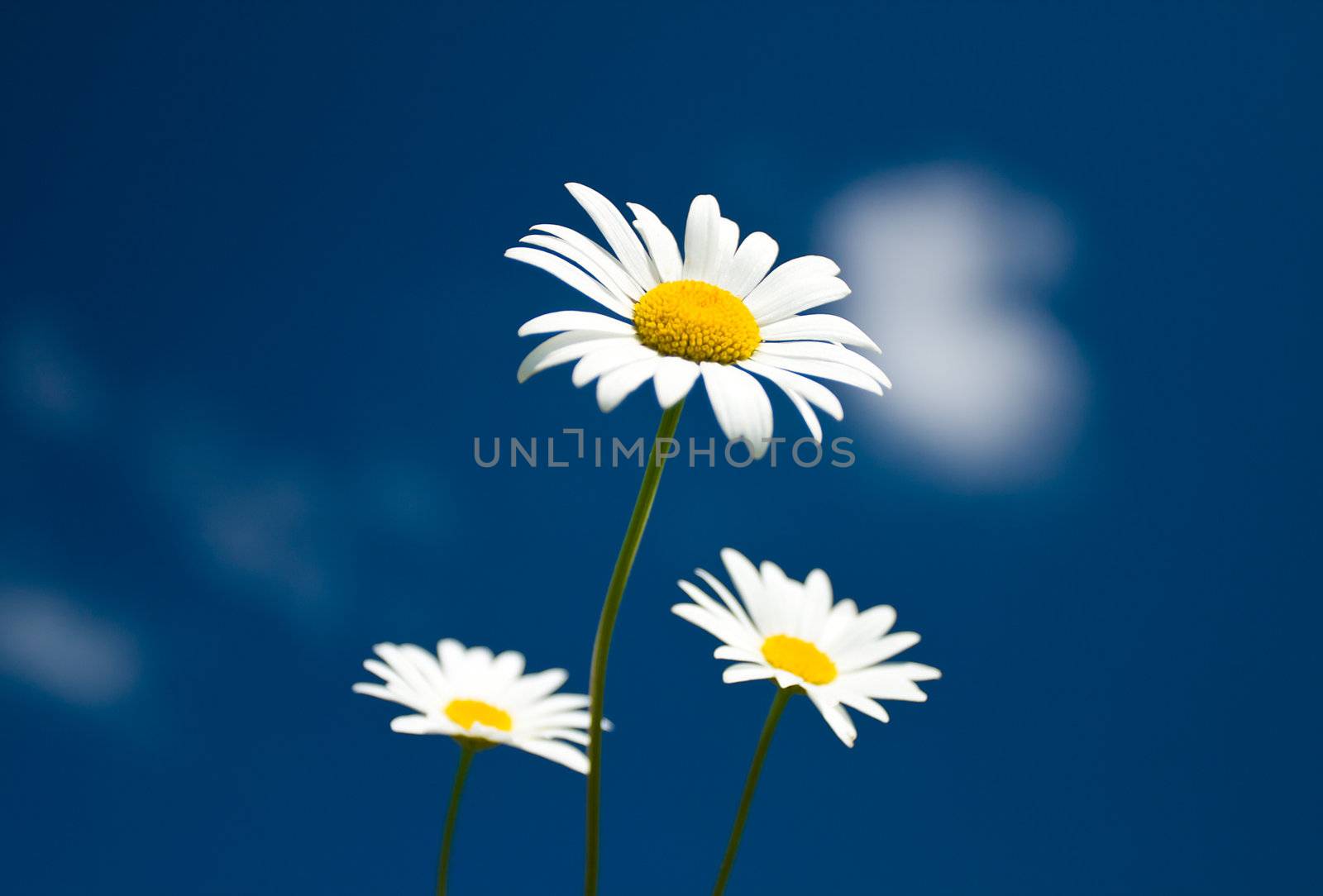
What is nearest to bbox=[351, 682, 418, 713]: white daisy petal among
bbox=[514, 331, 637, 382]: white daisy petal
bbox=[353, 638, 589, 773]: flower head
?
bbox=[353, 638, 589, 773]: flower head

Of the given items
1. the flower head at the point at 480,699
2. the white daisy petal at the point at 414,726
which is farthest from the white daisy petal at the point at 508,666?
the white daisy petal at the point at 414,726

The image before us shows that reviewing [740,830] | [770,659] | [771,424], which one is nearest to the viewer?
[771,424]

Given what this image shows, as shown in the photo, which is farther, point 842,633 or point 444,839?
point 842,633

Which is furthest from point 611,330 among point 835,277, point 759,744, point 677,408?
point 759,744

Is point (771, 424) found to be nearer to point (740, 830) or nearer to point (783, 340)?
point (783, 340)

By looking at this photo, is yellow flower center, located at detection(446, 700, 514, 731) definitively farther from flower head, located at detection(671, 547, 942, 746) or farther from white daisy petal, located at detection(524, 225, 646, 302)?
white daisy petal, located at detection(524, 225, 646, 302)

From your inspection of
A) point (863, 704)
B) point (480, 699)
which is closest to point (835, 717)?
point (863, 704)
